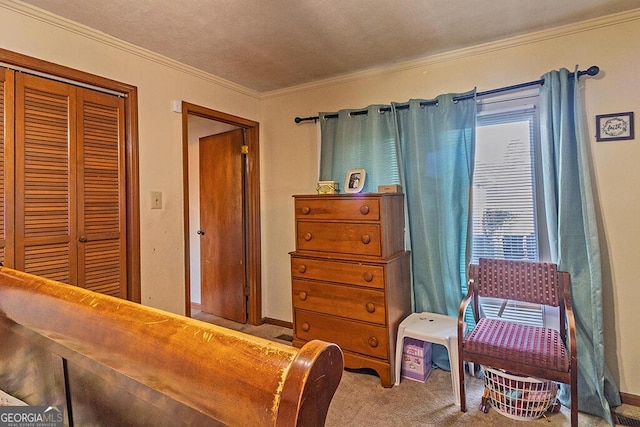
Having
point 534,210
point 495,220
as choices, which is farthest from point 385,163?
point 534,210

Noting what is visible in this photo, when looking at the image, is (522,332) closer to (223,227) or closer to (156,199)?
(156,199)

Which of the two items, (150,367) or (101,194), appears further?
(101,194)

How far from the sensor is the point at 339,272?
2.34 meters

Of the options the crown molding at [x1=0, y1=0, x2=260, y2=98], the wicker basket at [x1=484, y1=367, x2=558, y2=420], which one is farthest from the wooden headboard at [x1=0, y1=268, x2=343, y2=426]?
the wicker basket at [x1=484, y1=367, x2=558, y2=420]

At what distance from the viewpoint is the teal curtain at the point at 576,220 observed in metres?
1.92

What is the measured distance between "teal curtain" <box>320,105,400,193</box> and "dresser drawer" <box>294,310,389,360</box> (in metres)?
1.03

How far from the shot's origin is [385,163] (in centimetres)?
262

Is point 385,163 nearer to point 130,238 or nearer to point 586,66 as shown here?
point 586,66

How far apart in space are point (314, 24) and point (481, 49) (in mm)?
1201

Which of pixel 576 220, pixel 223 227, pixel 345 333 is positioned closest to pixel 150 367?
pixel 345 333

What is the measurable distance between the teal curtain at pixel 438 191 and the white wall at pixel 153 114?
1712 mm

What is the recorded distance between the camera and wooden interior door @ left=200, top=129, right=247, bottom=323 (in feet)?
11.1

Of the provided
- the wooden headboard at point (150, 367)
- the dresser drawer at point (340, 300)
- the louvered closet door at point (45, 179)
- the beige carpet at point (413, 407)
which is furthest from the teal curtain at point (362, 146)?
the wooden headboard at point (150, 367)

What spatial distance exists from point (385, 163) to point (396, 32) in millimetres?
905
